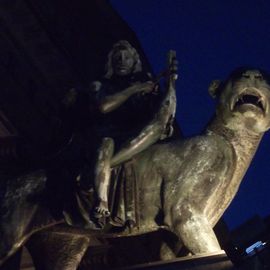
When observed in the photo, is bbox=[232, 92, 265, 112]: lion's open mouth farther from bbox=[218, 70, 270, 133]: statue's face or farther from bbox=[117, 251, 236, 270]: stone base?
bbox=[117, 251, 236, 270]: stone base

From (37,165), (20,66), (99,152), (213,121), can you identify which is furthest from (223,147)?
(20,66)

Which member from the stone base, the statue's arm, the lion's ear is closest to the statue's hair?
the statue's arm

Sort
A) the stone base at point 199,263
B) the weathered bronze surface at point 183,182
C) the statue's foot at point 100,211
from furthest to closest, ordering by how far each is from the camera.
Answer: the weathered bronze surface at point 183,182 < the statue's foot at point 100,211 < the stone base at point 199,263

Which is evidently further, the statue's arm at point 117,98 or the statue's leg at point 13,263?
the statue's arm at point 117,98

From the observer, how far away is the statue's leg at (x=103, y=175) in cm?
722

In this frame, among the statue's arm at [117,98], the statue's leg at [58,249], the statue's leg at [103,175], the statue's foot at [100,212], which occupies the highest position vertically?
the statue's arm at [117,98]

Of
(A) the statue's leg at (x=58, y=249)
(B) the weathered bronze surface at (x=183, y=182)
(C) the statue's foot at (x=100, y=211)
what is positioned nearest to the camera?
(C) the statue's foot at (x=100, y=211)

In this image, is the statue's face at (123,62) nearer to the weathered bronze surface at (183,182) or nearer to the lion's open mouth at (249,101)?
the weathered bronze surface at (183,182)

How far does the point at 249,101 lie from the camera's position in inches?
304

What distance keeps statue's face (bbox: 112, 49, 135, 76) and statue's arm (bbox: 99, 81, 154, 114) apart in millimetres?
295

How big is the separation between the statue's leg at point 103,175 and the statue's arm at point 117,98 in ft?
1.18

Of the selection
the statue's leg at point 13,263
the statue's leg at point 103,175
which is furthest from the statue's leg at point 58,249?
the statue's leg at point 103,175

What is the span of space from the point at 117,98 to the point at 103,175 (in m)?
0.75

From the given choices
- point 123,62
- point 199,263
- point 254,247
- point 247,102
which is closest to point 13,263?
point 199,263
